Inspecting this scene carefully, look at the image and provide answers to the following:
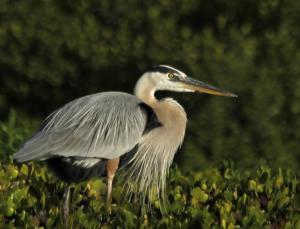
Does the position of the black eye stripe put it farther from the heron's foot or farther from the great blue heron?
the heron's foot

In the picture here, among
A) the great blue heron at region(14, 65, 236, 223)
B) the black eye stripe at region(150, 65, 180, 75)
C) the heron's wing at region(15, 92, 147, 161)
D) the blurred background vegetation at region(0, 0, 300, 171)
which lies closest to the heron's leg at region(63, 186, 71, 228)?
the great blue heron at region(14, 65, 236, 223)

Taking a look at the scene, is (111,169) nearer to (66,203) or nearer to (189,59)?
(66,203)

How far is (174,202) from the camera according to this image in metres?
5.56

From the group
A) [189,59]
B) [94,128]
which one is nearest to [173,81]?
[189,59]

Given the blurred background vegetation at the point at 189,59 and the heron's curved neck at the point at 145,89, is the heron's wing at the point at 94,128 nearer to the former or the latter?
the heron's curved neck at the point at 145,89

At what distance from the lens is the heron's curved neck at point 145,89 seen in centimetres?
678

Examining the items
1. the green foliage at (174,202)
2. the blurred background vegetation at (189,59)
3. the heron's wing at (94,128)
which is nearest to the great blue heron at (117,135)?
the heron's wing at (94,128)

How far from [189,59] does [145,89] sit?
0.80m

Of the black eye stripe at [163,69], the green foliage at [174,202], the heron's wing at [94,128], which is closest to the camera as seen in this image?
the green foliage at [174,202]

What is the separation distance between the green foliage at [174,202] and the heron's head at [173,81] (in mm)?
584

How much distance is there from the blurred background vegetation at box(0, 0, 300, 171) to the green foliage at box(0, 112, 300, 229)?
3.36 feet

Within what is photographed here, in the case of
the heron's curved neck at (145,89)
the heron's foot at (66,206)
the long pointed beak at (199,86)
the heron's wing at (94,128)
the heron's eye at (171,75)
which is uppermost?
the heron's eye at (171,75)

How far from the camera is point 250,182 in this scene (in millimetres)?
6078

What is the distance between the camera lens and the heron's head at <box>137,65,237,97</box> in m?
6.76
